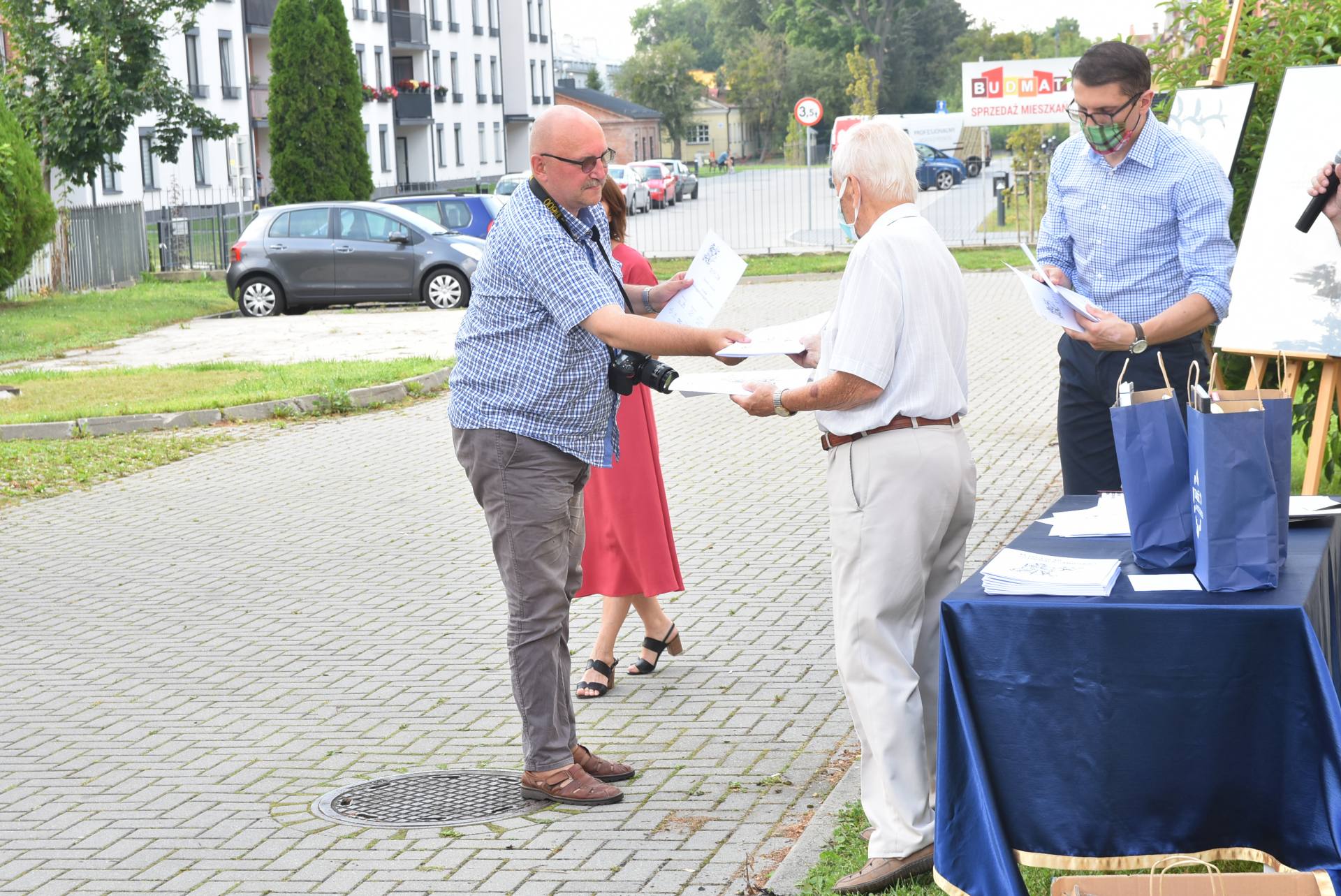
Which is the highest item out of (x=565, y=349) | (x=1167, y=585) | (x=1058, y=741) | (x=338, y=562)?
(x=565, y=349)

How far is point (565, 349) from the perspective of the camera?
4.81 meters

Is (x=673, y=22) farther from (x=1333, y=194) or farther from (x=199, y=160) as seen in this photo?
(x=1333, y=194)

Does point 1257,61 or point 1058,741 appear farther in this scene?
point 1257,61

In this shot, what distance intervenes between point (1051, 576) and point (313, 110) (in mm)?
33589

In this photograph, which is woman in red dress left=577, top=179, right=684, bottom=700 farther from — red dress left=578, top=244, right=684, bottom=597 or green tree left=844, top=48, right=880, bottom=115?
green tree left=844, top=48, right=880, bottom=115

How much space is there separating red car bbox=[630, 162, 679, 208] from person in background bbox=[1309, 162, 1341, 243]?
5100 cm

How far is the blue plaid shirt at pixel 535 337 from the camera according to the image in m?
4.68

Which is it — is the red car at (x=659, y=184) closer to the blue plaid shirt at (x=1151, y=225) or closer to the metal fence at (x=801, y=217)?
the metal fence at (x=801, y=217)

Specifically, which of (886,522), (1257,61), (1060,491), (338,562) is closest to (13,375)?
(338,562)

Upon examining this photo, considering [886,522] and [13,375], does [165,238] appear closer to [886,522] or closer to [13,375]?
[13,375]

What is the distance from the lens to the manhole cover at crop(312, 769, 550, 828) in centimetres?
508

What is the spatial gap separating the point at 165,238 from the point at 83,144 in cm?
614

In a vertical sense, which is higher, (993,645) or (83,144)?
(83,144)

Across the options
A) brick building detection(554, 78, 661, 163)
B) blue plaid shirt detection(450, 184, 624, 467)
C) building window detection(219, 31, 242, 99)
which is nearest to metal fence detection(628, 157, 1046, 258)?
building window detection(219, 31, 242, 99)
